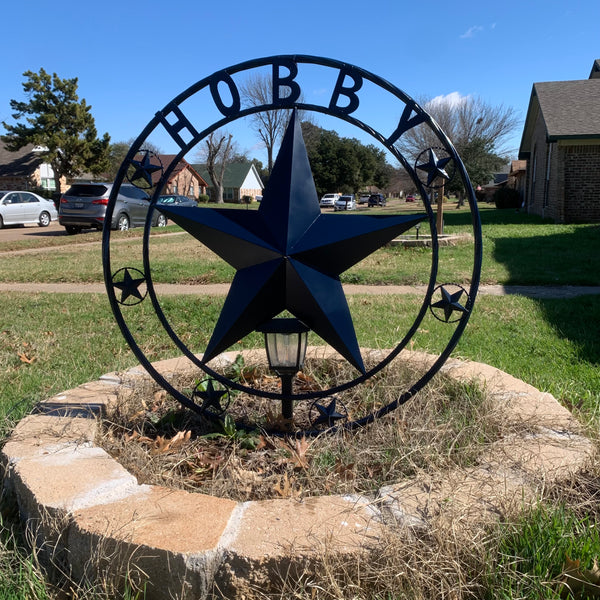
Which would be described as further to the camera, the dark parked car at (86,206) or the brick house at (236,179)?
the brick house at (236,179)

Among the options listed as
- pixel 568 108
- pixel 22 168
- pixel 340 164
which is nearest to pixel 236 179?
pixel 340 164

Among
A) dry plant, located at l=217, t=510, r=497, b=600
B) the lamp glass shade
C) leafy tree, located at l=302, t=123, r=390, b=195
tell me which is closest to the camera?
dry plant, located at l=217, t=510, r=497, b=600

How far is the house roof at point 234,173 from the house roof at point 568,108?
49.2 m

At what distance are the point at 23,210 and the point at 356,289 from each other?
61.3 feet

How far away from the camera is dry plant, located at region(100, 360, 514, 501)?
8.12ft

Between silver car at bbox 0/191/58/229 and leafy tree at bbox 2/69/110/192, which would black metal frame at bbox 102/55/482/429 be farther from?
leafy tree at bbox 2/69/110/192

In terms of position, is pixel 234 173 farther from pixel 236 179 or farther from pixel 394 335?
pixel 394 335

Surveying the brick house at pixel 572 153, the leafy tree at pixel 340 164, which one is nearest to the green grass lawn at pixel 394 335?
the brick house at pixel 572 153

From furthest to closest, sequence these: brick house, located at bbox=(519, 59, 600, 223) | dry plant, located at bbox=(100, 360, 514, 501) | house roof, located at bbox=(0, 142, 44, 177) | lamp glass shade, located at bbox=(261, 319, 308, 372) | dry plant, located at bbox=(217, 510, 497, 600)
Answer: house roof, located at bbox=(0, 142, 44, 177) → brick house, located at bbox=(519, 59, 600, 223) → lamp glass shade, located at bbox=(261, 319, 308, 372) → dry plant, located at bbox=(100, 360, 514, 501) → dry plant, located at bbox=(217, 510, 497, 600)

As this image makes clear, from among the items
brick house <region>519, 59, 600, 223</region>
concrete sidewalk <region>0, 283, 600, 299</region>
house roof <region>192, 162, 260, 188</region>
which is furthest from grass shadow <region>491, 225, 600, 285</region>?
house roof <region>192, 162, 260, 188</region>

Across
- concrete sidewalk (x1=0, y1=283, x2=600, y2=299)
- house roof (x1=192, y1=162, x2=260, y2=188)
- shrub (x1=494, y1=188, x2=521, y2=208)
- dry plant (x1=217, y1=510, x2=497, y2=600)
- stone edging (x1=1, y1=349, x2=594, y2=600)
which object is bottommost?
dry plant (x1=217, y1=510, x2=497, y2=600)

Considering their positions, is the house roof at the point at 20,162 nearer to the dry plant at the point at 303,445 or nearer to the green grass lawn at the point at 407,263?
the green grass lawn at the point at 407,263

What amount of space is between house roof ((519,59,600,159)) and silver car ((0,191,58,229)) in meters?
19.3

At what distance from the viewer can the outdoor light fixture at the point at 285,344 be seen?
9.43ft
